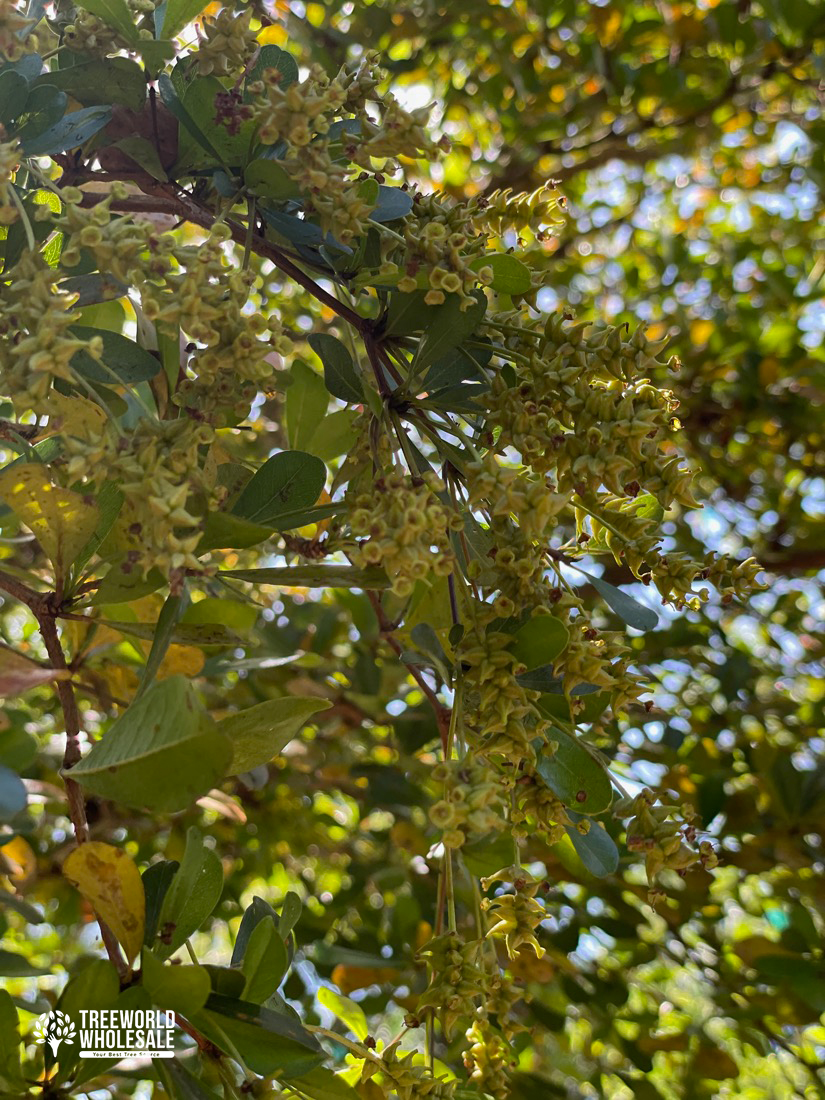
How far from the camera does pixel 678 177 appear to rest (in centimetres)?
300

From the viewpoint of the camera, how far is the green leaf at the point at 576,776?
29.7 inches

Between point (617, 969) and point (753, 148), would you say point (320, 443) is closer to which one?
point (617, 969)

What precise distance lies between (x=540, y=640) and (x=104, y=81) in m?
0.57

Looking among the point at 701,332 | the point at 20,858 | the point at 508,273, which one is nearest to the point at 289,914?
the point at 508,273

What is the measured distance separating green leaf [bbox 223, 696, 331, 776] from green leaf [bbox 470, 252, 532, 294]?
0.36 metres

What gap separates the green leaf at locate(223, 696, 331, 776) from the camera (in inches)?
29.1

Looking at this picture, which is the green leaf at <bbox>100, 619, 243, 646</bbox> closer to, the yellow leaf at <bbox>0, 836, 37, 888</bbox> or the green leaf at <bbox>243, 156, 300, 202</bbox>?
the green leaf at <bbox>243, 156, 300, 202</bbox>

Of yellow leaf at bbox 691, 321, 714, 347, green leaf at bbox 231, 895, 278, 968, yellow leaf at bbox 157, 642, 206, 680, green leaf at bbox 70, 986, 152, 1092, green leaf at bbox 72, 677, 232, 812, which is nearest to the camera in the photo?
green leaf at bbox 72, 677, 232, 812

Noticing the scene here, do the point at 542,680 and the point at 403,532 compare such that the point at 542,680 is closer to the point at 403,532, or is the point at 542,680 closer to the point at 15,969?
the point at 403,532

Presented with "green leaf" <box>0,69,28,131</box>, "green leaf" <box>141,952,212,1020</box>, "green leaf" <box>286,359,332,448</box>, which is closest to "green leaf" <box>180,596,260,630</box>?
"green leaf" <box>286,359,332,448</box>

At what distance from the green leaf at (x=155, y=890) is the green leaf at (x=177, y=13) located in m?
0.73

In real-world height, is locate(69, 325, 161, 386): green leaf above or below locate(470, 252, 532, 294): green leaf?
below

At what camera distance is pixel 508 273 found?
0.79 m

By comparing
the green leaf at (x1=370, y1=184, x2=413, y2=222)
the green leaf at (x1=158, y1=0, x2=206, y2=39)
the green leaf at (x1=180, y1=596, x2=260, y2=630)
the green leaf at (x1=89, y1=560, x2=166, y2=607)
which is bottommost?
the green leaf at (x1=89, y1=560, x2=166, y2=607)
